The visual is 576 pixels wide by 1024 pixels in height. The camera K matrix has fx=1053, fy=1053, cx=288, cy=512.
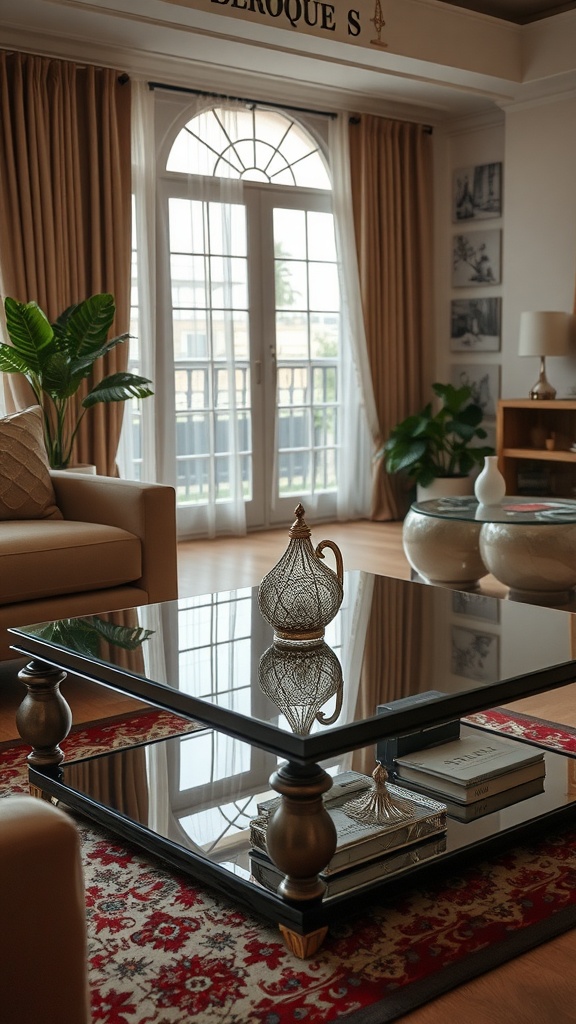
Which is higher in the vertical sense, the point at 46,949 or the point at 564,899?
the point at 46,949

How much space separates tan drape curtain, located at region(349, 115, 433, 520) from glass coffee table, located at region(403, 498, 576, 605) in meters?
2.45

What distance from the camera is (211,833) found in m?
2.12

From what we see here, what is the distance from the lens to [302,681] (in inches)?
82.7

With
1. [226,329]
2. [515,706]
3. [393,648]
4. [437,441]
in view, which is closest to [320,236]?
[226,329]

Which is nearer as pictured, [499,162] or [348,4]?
[348,4]

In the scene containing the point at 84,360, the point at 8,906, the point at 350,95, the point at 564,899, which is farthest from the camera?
the point at 350,95

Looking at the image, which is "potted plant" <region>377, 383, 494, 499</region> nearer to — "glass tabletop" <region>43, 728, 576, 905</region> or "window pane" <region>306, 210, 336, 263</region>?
"window pane" <region>306, 210, 336, 263</region>

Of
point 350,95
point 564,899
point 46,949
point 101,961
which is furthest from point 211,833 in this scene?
point 350,95

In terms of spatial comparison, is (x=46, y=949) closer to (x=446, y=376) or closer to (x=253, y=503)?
(x=253, y=503)

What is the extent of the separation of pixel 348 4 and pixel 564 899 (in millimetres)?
4967

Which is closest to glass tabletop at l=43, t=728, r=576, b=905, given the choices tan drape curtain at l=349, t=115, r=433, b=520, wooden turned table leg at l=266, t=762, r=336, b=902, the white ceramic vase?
wooden turned table leg at l=266, t=762, r=336, b=902

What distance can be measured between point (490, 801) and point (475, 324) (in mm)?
5509

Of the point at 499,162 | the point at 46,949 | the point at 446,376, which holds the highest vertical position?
the point at 499,162

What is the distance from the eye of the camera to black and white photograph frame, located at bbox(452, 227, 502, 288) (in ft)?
23.4
